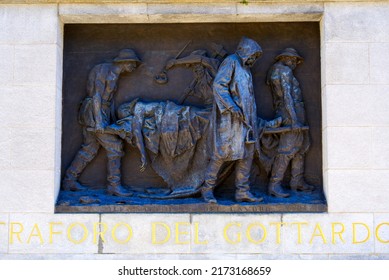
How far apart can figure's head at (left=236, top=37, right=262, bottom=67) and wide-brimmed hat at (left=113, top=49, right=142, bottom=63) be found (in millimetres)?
1882

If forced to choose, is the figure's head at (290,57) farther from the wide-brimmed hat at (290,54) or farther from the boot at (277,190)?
the boot at (277,190)

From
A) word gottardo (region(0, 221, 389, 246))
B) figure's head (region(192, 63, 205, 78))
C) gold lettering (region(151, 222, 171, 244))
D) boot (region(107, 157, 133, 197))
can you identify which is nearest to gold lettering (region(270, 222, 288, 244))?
word gottardo (region(0, 221, 389, 246))

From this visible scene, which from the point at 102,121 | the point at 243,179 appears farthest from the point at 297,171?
the point at 102,121

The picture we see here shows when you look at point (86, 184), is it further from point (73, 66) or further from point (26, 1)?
point (26, 1)

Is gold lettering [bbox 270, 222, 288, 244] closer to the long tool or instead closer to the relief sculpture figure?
the relief sculpture figure

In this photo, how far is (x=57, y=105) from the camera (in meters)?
13.8

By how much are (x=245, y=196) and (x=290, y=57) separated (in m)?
2.68

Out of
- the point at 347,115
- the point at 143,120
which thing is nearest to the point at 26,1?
the point at 143,120

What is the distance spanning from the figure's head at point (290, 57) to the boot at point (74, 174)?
157 inches

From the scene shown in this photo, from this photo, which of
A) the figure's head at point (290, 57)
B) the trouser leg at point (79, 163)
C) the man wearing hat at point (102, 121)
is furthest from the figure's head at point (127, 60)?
the figure's head at point (290, 57)

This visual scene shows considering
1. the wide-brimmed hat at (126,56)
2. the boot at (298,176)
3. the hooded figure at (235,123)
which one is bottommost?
the boot at (298,176)

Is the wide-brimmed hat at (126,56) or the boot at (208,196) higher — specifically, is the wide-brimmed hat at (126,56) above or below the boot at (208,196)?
above

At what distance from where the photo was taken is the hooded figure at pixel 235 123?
13.6m

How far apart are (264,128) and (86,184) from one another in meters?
3.39
